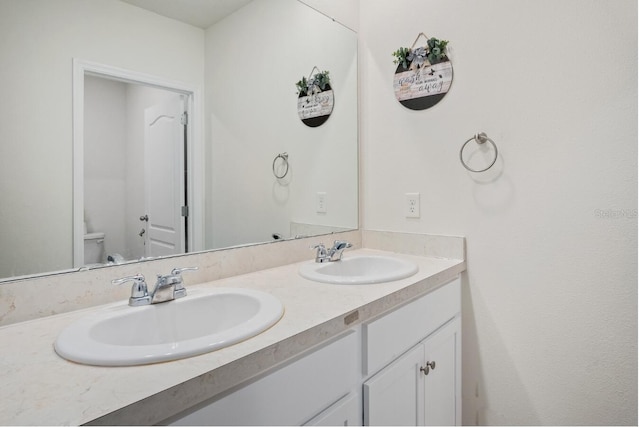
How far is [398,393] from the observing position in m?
1.07

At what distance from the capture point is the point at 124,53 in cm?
100

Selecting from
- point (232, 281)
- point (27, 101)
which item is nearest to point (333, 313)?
point (232, 281)

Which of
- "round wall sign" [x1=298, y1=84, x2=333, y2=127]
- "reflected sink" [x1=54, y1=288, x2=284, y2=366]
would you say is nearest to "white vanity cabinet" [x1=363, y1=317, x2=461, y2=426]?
"reflected sink" [x1=54, y1=288, x2=284, y2=366]

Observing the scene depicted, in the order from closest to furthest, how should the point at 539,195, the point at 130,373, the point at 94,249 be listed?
1. the point at 130,373
2. the point at 94,249
3. the point at 539,195

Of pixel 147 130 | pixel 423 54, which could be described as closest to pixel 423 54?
pixel 423 54

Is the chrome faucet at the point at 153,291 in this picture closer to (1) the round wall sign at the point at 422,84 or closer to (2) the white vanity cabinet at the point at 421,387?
(2) the white vanity cabinet at the point at 421,387

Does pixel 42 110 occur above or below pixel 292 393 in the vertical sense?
above

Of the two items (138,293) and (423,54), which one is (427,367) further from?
(423,54)

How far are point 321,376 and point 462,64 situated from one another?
4.26ft

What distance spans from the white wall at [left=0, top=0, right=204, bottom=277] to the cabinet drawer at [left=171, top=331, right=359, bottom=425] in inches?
24.1

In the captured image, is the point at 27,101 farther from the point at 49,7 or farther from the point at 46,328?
the point at 46,328

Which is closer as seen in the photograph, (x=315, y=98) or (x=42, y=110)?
(x=42, y=110)

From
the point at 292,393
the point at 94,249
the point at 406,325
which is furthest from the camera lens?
the point at 406,325

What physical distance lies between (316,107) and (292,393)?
1288 millimetres
